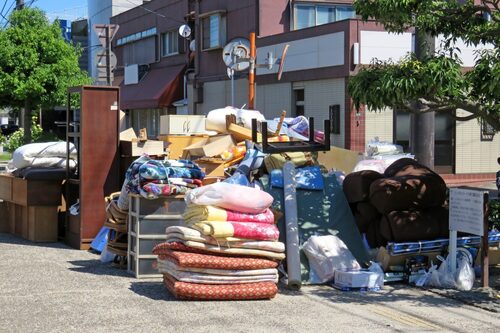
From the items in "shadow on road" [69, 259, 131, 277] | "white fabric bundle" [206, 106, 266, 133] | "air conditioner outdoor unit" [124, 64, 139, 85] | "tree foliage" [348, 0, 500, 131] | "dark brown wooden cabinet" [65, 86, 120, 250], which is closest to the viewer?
"tree foliage" [348, 0, 500, 131]

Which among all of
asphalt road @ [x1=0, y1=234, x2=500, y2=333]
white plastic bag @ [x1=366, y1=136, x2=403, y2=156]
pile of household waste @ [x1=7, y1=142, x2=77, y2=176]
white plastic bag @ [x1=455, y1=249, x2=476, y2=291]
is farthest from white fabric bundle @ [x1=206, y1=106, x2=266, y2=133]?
white plastic bag @ [x1=455, y1=249, x2=476, y2=291]

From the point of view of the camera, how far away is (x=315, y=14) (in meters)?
27.5

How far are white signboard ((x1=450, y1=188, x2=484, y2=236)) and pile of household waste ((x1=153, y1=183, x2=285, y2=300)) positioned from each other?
2278mm

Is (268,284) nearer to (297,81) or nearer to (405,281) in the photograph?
A: (405,281)

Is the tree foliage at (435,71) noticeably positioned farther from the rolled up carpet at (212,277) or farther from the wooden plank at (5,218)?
the wooden plank at (5,218)

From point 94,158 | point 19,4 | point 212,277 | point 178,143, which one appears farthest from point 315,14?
point 212,277

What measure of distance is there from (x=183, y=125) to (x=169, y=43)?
20.8m

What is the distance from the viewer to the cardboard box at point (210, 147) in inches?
481

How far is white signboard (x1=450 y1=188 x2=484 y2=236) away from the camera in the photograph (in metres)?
8.90

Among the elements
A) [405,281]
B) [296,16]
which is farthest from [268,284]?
[296,16]

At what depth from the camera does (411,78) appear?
837 centimetres

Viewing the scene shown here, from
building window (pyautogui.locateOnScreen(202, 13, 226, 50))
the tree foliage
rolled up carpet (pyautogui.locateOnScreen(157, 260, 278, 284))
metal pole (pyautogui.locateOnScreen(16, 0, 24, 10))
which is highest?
metal pole (pyautogui.locateOnScreen(16, 0, 24, 10))

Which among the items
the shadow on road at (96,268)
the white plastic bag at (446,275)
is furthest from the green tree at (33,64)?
the white plastic bag at (446,275)

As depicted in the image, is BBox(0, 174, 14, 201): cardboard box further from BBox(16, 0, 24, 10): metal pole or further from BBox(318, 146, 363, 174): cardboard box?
BBox(16, 0, 24, 10): metal pole
